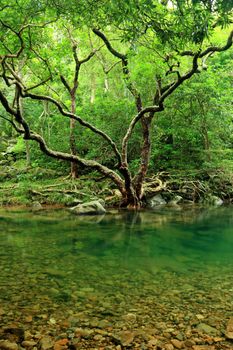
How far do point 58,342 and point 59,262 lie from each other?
3159 millimetres

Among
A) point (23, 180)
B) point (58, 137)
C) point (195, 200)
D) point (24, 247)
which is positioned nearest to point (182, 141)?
point (195, 200)

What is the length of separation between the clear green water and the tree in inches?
161

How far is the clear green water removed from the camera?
4.31m

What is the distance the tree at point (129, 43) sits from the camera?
5305mm

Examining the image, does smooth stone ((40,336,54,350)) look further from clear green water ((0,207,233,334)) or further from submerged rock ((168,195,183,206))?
submerged rock ((168,195,183,206))

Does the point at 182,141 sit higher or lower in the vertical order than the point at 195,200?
higher

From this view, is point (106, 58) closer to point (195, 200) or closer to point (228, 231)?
point (195, 200)

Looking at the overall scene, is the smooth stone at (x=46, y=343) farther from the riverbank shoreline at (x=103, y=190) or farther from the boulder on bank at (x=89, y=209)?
the riverbank shoreline at (x=103, y=190)

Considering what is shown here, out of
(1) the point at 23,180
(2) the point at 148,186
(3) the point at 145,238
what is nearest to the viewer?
(3) the point at 145,238

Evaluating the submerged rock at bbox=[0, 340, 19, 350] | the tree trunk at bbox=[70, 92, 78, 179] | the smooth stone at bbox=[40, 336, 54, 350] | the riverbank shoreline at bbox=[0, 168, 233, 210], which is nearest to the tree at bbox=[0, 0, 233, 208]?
the tree trunk at bbox=[70, 92, 78, 179]

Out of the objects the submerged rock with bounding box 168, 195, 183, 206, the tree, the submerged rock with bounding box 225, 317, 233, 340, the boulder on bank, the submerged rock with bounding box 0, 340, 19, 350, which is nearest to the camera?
the submerged rock with bounding box 0, 340, 19, 350

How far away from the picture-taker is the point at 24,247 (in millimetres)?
7797

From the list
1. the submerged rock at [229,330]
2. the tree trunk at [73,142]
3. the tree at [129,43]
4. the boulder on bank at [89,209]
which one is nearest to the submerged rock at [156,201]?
the tree at [129,43]

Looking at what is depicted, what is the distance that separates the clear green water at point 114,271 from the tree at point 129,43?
408 centimetres
